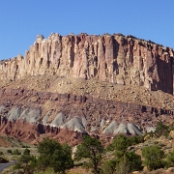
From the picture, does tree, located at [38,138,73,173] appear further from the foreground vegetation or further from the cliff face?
the cliff face

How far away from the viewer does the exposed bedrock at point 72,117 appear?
135625 millimetres

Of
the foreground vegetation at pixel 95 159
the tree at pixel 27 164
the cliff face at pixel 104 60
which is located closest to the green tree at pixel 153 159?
the foreground vegetation at pixel 95 159

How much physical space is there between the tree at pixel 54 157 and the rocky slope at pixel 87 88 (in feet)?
245

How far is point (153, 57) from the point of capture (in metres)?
162

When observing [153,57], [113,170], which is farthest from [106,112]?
[113,170]

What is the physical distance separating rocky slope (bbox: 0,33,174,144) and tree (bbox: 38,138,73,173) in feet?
245

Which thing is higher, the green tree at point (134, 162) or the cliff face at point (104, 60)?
the cliff face at point (104, 60)

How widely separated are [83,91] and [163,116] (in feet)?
94.8

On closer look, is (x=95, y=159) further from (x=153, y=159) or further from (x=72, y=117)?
(x=72, y=117)

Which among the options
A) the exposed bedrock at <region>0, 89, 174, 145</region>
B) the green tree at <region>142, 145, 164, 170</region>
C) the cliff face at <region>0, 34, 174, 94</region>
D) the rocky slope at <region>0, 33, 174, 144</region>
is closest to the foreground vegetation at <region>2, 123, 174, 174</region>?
the green tree at <region>142, 145, 164, 170</region>

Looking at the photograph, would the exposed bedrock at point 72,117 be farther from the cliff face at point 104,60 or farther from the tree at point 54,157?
the tree at point 54,157

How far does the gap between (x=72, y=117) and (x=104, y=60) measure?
2990 centimetres

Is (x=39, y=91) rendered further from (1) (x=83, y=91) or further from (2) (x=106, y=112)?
(2) (x=106, y=112)

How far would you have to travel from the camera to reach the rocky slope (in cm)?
13988
